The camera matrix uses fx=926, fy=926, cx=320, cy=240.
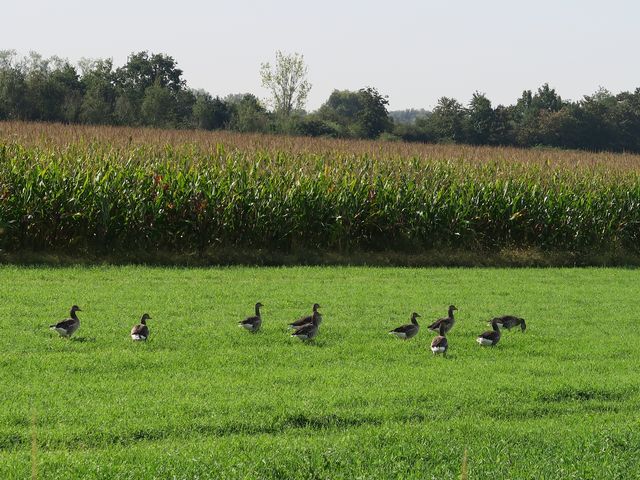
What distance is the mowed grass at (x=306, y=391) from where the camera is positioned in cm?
861

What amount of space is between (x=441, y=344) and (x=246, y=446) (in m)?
4.65

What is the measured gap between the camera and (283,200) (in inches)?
997

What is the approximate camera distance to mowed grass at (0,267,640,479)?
8.61m

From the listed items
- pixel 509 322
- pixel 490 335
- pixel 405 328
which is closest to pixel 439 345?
pixel 405 328

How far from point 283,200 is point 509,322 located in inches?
452

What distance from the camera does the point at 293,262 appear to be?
24297 mm

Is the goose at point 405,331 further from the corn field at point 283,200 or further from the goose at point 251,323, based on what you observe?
the corn field at point 283,200

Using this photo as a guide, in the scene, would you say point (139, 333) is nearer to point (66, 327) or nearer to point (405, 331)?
point (66, 327)

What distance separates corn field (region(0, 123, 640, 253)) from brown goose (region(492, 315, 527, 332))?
35.4ft

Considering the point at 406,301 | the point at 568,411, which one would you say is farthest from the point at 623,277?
the point at 568,411

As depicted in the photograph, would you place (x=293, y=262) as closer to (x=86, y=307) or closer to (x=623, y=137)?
(x=86, y=307)

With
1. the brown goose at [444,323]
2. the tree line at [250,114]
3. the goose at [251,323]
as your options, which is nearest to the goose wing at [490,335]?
the brown goose at [444,323]

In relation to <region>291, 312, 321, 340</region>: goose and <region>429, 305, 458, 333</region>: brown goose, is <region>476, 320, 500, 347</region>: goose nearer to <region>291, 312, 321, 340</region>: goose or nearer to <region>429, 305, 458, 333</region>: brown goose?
<region>429, 305, 458, 333</region>: brown goose

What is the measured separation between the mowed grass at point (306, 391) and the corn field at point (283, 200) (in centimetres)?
543
